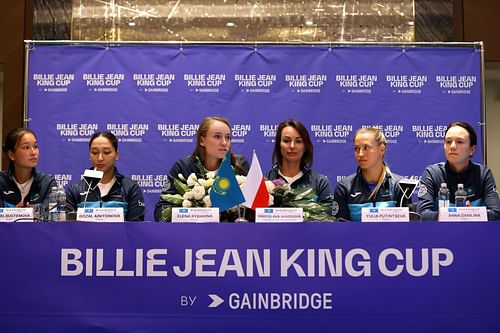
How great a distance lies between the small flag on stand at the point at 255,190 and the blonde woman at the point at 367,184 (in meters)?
0.70

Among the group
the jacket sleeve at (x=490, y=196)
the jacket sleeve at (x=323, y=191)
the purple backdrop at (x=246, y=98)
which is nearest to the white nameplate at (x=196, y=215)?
the jacket sleeve at (x=323, y=191)

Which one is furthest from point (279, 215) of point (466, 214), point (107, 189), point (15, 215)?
point (107, 189)

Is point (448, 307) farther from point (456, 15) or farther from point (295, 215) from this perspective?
point (456, 15)

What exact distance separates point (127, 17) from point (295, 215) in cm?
317

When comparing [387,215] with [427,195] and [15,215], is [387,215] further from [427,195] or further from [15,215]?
[15,215]

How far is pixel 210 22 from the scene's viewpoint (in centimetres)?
515

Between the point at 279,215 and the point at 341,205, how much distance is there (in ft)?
2.77

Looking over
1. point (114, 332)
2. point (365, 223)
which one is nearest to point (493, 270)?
point (365, 223)

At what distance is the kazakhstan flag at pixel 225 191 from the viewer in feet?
8.70

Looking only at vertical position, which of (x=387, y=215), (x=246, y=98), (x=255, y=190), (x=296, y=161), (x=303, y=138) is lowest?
(x=387, y=215)

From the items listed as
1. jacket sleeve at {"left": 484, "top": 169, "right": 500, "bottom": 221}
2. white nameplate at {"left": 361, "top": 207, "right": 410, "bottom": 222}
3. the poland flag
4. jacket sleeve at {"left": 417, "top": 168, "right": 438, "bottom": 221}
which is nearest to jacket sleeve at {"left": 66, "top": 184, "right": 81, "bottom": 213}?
the poland flag

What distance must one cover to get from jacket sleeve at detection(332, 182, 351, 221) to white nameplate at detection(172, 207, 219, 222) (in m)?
0.92

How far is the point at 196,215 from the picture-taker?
2555 millimetres

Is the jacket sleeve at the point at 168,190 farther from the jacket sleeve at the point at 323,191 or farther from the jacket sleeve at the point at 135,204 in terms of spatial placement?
the jacket sleeve at the point at 323,191
